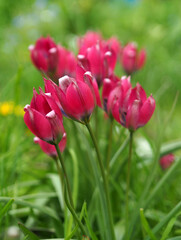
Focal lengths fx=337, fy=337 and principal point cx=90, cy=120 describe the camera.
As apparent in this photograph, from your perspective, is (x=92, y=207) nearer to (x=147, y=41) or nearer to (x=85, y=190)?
(x=85, y=190)

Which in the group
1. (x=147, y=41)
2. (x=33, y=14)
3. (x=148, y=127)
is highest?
(x=33, y=14)

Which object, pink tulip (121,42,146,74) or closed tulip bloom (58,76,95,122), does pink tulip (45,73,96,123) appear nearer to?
closed tulip bloom (58,76,95,122)

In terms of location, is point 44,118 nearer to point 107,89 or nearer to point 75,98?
point 75,98

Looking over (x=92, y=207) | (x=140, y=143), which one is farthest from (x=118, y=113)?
(x=140, y=143)

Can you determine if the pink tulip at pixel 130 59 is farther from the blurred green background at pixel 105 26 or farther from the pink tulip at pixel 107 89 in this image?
the blurred green background at pixel 105 26

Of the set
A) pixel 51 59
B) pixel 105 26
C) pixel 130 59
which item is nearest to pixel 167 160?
pixel 130 59

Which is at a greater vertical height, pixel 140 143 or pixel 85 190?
pixel 85 190
